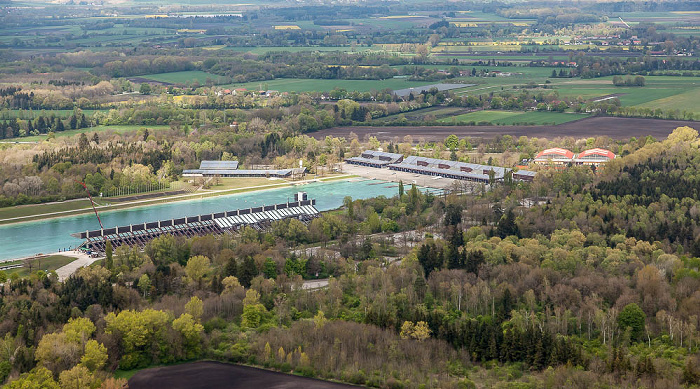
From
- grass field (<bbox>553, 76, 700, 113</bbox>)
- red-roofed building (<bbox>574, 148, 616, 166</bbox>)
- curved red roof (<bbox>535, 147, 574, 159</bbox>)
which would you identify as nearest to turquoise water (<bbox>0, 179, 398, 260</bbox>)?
curved red roof (<bbox>535, 147, 574, 159</bbox>)

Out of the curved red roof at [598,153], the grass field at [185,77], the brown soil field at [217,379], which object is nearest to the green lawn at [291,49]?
the grass field at [185,77]

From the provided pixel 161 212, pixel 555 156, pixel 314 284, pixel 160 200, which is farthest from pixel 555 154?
pixel 314 284

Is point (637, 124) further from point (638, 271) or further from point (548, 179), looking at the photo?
point (638, 271)

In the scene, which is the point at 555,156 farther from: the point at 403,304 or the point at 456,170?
the point at 403,304

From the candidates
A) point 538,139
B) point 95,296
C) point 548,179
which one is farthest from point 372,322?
point 538,139

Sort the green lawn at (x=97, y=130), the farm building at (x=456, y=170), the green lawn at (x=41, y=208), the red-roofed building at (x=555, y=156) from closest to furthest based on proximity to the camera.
Result: 1. the green lawn at (x=41, y=208)
2. the farm building at (x=456, y=170)
3. the red-roofed building at (x=555, y=156)
4. the green lawn at (x=97, y=130)

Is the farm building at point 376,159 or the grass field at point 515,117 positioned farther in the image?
the grass field at point 515,117

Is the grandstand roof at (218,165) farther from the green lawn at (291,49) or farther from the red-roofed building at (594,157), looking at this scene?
the green lawn at (291,49)
